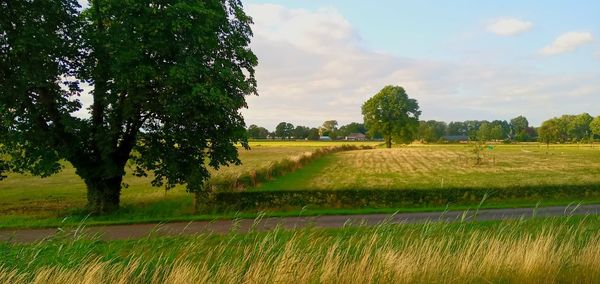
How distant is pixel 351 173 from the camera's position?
147 ft

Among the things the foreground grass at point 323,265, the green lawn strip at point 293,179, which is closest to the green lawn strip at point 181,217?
the green lawn strip at point 293,179

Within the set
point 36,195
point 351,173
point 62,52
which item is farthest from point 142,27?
point 351,173

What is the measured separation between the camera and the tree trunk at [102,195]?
21.1 m

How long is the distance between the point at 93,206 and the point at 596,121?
142 meters

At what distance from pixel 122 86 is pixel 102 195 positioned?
5.97 m

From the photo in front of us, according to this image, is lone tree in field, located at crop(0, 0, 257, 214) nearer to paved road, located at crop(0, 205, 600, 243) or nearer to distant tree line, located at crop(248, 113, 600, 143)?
paved road, located at crop(0, 205, 600, 243)

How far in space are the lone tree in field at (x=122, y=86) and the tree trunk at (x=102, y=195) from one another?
47mm

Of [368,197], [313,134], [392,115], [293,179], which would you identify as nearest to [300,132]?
[313,134]

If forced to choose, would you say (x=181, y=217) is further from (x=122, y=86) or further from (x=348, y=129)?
(x=348, y=129)

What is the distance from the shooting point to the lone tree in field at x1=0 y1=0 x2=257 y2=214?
1814cm

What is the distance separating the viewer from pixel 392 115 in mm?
97625

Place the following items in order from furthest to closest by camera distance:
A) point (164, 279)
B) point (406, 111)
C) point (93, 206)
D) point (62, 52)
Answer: point (406, 111)
point (93, 206)
point (62, 52)
point (164, 279)

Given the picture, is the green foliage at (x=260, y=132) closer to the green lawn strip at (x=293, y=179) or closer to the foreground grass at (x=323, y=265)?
the green lawn strip at (x=293, y=179)

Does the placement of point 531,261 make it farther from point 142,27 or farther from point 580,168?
point 580,168
